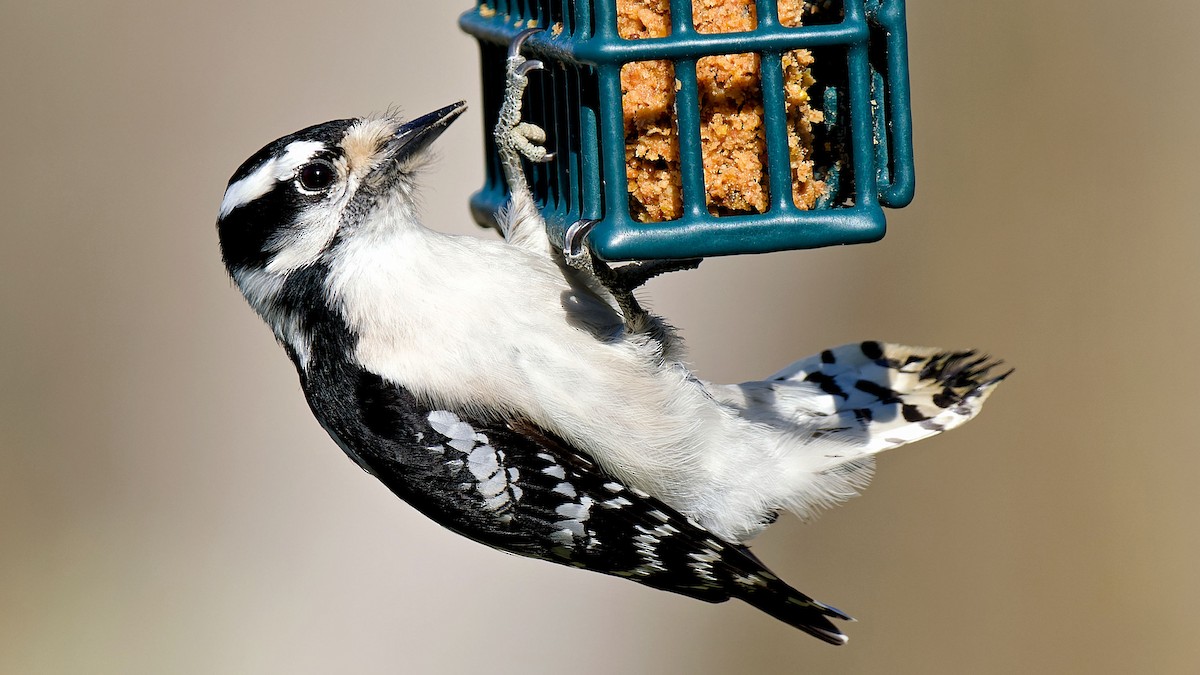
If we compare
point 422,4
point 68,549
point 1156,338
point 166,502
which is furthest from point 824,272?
point 68,549

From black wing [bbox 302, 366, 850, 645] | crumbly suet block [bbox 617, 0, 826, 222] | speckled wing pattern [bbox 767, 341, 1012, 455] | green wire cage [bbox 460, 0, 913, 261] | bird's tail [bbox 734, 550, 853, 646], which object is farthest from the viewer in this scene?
speckled wing pattern [bbox 767, 341, 1012, 455]

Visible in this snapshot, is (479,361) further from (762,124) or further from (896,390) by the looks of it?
(896,390)

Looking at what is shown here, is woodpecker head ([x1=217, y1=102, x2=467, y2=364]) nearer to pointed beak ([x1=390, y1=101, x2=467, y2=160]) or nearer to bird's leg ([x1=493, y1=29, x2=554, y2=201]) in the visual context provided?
pointed beak ([x1=390, y1=101, x2=467, y2=160])

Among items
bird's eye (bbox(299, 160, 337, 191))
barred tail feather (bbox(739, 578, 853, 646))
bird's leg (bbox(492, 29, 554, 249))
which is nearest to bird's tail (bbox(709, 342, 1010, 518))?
barred tail feather (bbox(739, 578, 853, 646))

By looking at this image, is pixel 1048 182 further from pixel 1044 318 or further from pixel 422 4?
pixel 422 4

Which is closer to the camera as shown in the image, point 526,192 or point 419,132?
point 419,132

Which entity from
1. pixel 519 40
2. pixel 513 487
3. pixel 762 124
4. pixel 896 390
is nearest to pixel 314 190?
pixel 519 40
